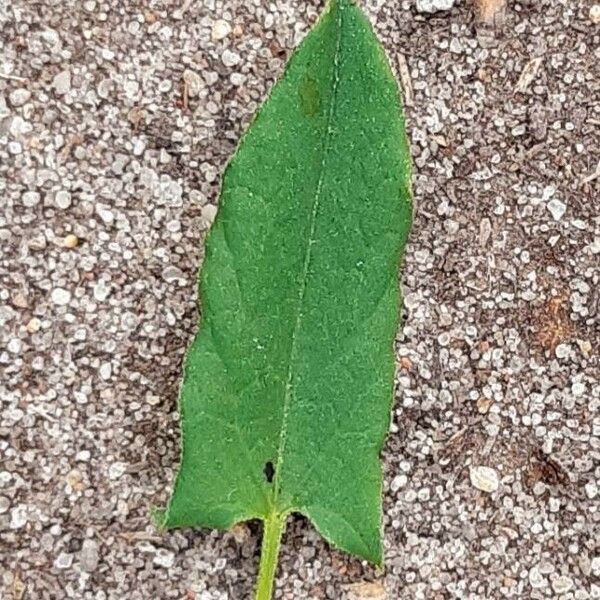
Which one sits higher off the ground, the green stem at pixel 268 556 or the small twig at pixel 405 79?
the small twig at pixel 405 79

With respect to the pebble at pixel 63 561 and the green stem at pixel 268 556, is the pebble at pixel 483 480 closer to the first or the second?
the green stem at pixel 268 556

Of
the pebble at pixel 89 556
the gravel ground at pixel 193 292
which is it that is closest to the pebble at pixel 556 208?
the gravel ground at pixel 193 292

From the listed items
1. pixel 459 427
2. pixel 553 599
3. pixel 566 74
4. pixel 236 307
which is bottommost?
pixel 553 599

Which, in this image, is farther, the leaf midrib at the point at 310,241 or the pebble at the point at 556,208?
the pebble at the point at 556,208

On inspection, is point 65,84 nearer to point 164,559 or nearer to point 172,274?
point 172,274

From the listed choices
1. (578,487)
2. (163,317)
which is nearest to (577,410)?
(578,487)

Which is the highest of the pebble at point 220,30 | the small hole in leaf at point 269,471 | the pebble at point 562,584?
the pebble at point 220,30

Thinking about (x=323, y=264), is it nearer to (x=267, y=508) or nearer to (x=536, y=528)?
(x=267, y=508)

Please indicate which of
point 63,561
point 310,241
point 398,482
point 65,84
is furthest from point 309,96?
point 63,561
